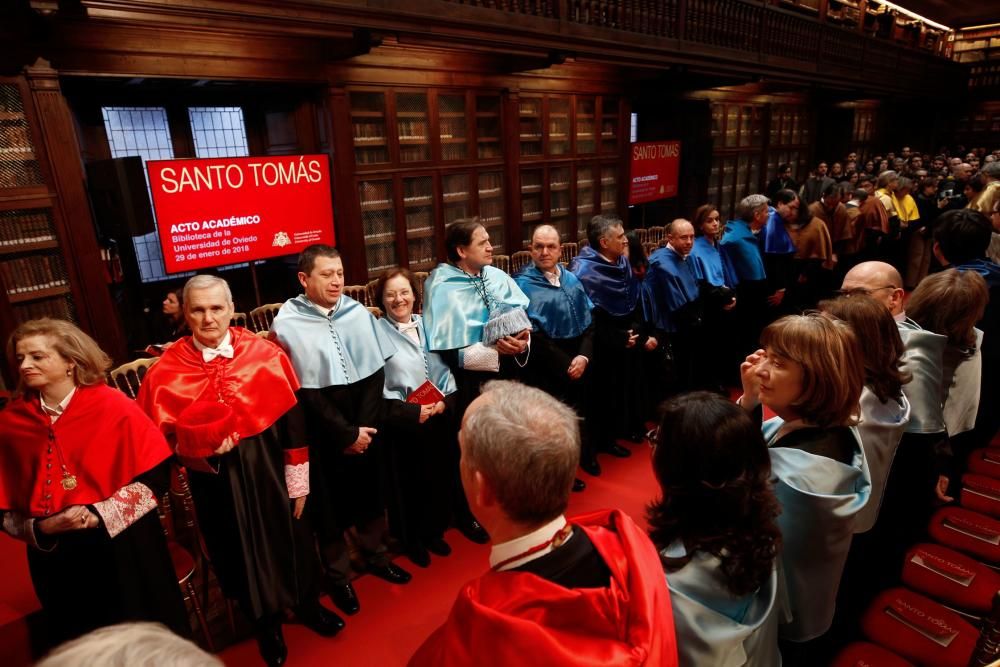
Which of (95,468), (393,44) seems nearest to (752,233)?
(393,44)

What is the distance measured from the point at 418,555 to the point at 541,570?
206cm

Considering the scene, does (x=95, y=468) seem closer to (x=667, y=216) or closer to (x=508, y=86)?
(x=508, y=86)

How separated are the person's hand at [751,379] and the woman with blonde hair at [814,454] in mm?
87

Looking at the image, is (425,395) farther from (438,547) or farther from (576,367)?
(576,367)

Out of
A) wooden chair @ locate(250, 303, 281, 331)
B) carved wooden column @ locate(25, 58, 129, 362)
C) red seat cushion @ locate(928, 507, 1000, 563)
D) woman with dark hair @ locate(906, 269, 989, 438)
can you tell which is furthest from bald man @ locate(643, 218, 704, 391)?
carved wooden column @ locate(25, 58, 129, 362)

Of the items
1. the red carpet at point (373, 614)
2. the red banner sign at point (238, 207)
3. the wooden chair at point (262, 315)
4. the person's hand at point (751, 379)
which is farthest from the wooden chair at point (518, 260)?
the person's hand at point (751, 379)

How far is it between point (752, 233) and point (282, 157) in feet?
13.9

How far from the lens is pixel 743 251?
4812 mm

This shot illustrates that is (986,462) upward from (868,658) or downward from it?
downward

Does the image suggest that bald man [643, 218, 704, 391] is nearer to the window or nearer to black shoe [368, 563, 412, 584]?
black shoe [368, 563, 412, 584]

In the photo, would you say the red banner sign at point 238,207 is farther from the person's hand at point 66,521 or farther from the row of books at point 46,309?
the person's hand at point 66,521

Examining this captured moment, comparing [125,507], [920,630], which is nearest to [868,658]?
[920,630]

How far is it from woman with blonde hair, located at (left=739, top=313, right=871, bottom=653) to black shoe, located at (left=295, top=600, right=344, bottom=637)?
1.86 meters

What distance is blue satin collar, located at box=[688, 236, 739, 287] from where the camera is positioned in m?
4.42
